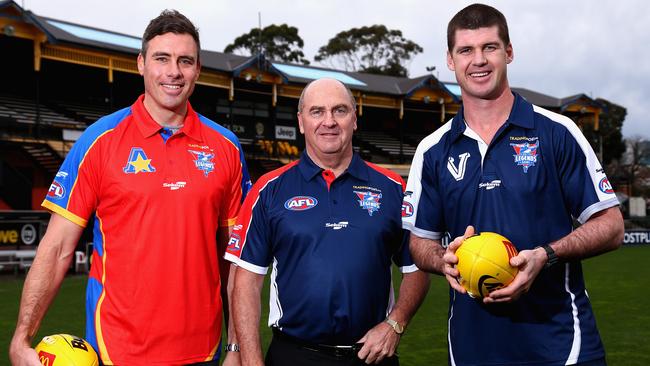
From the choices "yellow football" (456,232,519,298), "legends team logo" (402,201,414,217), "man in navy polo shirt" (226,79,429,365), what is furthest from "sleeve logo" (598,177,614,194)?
"man in navy polo shirt" (226,79,429,365)

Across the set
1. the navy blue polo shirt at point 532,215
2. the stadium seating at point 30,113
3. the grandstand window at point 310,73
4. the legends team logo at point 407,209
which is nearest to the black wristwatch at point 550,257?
the navy blue polo shirt at point 532,215

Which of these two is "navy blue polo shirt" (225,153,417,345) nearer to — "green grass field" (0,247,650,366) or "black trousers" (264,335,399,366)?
"black trousers" (264,335,399,366)

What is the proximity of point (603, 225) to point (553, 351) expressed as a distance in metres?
0.69

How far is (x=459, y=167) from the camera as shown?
343cm

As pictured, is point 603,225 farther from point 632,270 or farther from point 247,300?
point 632,270

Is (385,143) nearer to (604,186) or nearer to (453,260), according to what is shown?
(604,186)

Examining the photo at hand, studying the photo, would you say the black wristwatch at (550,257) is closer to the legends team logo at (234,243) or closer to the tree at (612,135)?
the legends team logo at (234,243)

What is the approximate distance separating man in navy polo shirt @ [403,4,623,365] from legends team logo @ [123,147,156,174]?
1.62 m

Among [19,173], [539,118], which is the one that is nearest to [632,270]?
[539,118]

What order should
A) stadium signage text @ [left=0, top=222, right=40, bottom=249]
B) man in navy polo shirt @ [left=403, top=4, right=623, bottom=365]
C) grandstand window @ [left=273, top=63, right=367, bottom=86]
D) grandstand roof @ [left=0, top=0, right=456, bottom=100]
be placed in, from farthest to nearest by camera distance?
grandstand window @ [left=273, top=63, right=367, bottom=86] < grandstand roof @ [left=0, top=0, right=456, bottom=100] < stadium signage text @ [left=0, top=222, right=40, bottom=249] < man in navy polo shirt @ [left=403, top=4, right=623, bottom=365]

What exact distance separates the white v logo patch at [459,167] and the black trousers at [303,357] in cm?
115

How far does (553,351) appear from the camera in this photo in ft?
10.5

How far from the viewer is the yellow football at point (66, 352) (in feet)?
10.5

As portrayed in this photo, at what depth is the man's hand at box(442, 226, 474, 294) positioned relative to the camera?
3.03m
